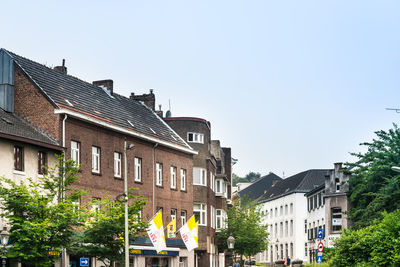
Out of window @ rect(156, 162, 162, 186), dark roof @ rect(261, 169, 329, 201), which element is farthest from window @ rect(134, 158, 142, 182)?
dark roof @ rect(261, 169, 329, 201)

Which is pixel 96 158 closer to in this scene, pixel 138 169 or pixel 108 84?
pixel 138 169

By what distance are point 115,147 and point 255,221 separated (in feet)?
99.2

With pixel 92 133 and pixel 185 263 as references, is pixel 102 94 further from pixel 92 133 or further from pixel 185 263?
pixel 185 263

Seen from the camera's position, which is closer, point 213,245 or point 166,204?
point 166,204

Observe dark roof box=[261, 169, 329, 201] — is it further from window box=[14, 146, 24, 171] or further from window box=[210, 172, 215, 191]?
window box=[14, 146, 24, 171]

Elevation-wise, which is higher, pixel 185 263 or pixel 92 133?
pixel 92 133

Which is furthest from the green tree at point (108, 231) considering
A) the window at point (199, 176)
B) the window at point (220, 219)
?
the window at point (220, 219)

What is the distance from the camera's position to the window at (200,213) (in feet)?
193

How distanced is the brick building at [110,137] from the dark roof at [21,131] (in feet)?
1.04

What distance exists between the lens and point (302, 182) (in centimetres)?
10650

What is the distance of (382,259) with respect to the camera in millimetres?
26469

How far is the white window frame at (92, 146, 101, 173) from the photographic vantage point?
43169 mm

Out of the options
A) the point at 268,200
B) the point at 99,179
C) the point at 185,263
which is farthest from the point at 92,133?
the point at 268,200

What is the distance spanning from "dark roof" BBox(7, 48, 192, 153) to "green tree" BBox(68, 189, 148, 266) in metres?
6.35
